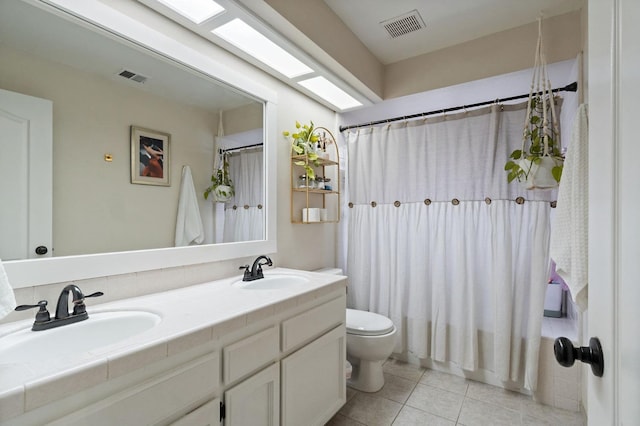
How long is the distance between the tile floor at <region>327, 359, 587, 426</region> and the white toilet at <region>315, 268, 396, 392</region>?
0.08m

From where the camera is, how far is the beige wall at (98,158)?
4.12 ft

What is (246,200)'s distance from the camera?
2.10 metres

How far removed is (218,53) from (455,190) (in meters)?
1.95

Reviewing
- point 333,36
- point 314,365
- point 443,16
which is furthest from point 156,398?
point 443,16

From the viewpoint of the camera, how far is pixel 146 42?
1497mm

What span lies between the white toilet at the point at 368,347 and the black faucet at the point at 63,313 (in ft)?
5.10

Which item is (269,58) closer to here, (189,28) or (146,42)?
(189,28)

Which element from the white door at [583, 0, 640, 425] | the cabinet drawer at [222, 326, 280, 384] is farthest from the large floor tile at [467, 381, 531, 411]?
the white door at [583, 0, 640, 425]

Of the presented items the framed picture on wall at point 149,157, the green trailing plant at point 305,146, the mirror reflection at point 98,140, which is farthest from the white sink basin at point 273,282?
the green trailing plant at point 305,146

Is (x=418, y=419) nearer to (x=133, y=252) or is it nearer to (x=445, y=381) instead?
(x=445, y=381)

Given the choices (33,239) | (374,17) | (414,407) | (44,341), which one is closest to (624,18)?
(44,341)

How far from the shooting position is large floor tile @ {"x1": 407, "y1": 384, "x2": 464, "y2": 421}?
201cm

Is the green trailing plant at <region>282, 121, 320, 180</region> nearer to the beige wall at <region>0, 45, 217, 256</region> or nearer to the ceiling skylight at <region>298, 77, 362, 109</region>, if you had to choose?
the ceiling skylight at <region>298, 77, 362, 109</region>

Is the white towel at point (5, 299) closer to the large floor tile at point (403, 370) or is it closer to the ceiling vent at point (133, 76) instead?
the ceiling vent at point (133, 76)
